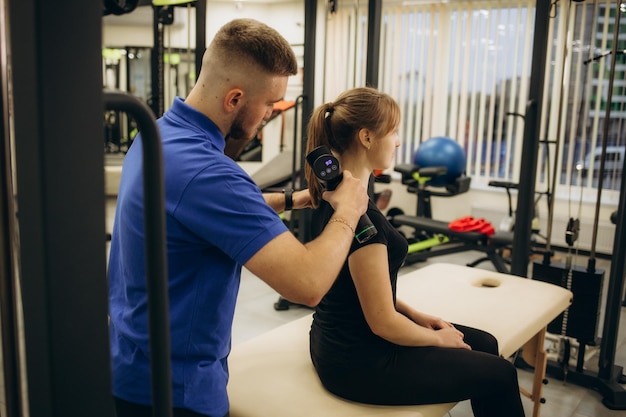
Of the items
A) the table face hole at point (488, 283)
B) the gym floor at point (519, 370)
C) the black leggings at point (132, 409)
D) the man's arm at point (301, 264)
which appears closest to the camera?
the man's arm at point (301, 264)

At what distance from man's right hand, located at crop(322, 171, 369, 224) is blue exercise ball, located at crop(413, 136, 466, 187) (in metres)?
4.10

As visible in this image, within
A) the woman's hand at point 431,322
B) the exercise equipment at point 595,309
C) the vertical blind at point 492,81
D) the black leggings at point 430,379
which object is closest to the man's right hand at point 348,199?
the black leggings at point 430,379

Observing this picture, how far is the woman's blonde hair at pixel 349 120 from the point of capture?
5.21 ft

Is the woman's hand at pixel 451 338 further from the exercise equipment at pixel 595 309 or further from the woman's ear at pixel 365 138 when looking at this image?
the exercise equipment at pixel 595 309

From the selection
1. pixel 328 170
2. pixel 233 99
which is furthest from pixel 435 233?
pixel 233 99

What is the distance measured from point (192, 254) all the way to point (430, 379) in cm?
71

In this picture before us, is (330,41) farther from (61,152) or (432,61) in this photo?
(61,152)

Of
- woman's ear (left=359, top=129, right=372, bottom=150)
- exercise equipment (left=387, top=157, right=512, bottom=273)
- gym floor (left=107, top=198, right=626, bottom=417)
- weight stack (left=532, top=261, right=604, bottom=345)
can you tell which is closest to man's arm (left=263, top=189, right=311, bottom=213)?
woman's ear (left=359, top=129, right=372, bottom=150)

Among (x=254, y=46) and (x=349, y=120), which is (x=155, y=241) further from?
(x=349, y=120)

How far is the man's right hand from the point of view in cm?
117

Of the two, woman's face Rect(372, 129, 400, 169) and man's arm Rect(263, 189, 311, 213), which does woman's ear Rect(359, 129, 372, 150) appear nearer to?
woman's face Rect(372, 129, 400, 169)

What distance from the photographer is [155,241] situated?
739mm

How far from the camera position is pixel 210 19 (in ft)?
23.0

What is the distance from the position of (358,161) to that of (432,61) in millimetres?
5017
